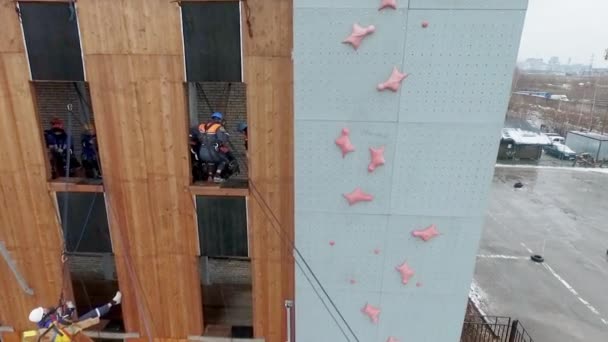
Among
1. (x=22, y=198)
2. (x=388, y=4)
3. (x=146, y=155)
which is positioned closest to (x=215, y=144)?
(x=146, y=155)

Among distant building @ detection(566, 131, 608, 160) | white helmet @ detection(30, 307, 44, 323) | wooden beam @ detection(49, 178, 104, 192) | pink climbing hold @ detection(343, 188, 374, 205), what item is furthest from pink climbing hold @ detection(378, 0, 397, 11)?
distant building @ detection(566, 131, 608, 160)

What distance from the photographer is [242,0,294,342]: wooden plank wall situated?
4.83 metres

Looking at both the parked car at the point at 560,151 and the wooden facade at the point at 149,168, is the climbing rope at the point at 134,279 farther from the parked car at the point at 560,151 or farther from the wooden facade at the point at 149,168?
the parked car at the point at 560,151

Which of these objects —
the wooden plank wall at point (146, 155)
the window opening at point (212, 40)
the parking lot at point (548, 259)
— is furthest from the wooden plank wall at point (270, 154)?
the parking lot at point (548, 259)

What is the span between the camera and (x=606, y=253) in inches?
607

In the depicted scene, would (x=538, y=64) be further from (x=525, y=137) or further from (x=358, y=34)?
(x=358, y=34)

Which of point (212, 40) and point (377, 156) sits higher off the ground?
point (212, 40)

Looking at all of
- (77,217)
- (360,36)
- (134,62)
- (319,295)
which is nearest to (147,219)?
(77,217)

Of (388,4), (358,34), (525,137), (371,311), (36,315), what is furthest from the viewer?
(525,137)

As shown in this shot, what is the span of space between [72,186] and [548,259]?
56.5ft

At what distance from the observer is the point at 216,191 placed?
5.49 m

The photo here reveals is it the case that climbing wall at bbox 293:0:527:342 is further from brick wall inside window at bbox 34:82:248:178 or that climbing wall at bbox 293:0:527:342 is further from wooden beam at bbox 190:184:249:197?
brick wall inside window at bbox 34:82:248:178

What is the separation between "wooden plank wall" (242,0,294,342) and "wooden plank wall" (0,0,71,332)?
11.0 feet

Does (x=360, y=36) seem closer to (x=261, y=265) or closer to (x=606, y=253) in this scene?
(x=261, y=265)
